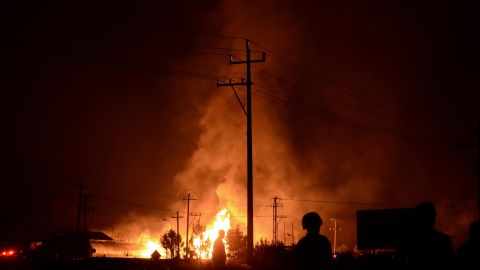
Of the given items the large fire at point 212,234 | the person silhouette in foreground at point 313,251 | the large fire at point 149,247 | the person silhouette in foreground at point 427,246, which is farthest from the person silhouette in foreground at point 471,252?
the large fire at point 149,247

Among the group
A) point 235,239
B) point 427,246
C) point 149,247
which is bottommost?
point 149,247

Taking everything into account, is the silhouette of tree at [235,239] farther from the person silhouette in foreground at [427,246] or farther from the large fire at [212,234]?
the person silhouette in foreground at [427,246]

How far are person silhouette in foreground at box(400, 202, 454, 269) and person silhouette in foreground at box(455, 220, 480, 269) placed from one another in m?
0.28

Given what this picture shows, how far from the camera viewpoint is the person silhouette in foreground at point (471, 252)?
678 cm

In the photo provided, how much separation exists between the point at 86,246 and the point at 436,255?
178 ft

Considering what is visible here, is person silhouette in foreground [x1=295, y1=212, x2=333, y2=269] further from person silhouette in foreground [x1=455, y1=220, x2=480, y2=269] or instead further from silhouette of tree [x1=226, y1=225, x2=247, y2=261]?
silhouette of tree [x1=226, y1=225, x2=247, y2=261]

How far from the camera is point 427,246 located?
665cm

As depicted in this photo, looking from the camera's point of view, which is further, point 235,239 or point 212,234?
point 235,239

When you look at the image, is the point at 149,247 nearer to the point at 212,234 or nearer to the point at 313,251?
the point at 212,234

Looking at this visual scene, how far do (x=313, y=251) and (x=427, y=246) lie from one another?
4.51 feet

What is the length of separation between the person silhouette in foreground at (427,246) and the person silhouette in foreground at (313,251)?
93cm

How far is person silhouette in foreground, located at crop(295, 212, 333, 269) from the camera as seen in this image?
7008mm

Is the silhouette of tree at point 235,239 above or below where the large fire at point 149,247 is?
above

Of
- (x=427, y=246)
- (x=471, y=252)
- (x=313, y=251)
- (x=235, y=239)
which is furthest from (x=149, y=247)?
(x=427, y=246)
